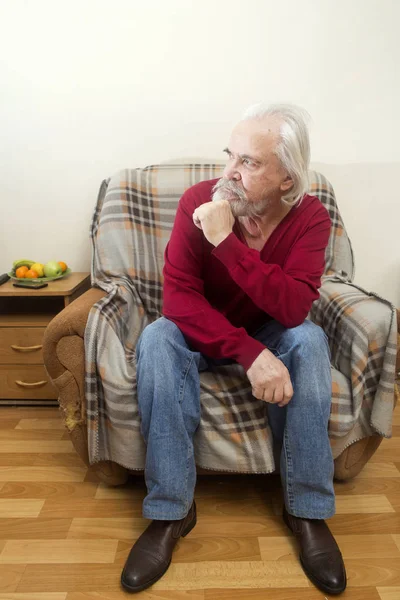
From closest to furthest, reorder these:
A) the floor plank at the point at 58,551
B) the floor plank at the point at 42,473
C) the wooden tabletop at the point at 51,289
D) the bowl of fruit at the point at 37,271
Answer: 1. the floor plank at the point at 58,551
2. the floor plank at the point at 42,473
3. the wooden tabletop at the point at 51,289
4. the bowl of fruit at the point at 37,271

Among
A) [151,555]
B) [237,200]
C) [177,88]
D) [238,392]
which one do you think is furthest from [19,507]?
[177,88]

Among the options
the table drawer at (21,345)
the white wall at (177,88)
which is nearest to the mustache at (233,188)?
the white wall at (177,88)

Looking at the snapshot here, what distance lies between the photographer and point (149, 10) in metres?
1.91

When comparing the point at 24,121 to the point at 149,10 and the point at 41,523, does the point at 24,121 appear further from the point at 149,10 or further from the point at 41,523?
the point at 41,523

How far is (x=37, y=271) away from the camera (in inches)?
76.7

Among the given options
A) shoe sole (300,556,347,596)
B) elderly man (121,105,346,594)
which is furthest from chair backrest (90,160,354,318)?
shoe sole (300,556,347,596)

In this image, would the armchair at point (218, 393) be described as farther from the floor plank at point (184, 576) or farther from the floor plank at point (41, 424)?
the floor plank at point (41, 424)

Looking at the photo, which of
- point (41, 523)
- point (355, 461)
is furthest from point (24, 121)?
point (355, 461)

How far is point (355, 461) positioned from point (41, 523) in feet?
3.07

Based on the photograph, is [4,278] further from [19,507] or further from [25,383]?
[19,507]

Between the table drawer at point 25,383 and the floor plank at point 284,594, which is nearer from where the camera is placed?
the floor plank at point 284,594

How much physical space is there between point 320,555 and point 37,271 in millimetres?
1452

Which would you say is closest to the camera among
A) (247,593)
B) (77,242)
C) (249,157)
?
(247,593)

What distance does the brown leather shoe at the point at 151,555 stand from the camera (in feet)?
3.68
